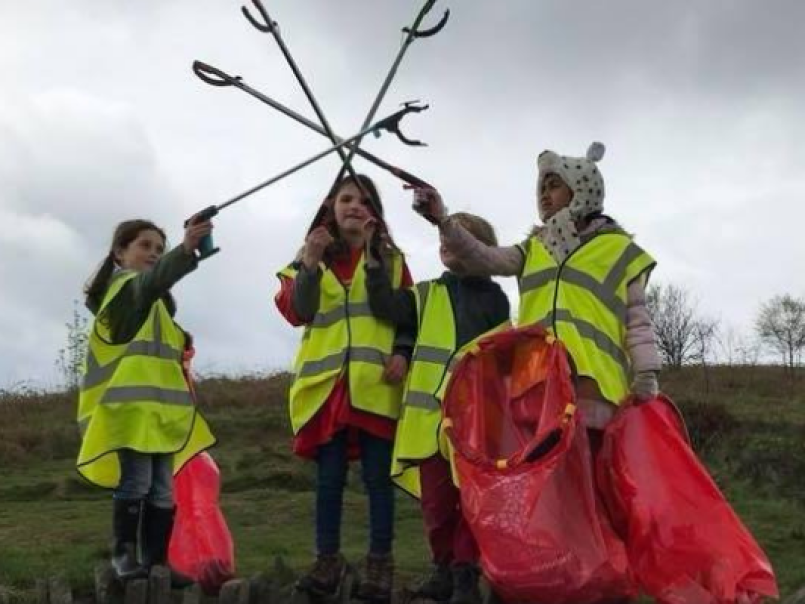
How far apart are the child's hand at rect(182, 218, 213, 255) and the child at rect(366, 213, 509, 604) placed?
2.27ft

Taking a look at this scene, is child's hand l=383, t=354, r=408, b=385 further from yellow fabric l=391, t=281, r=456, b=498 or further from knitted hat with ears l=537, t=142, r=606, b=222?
knitted hat with ears l=537, t=142, r=606, b=222

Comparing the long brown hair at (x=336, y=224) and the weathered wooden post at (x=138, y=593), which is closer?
the weathered wooden post at (x=138, y=593)

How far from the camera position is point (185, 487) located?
18.1 ft

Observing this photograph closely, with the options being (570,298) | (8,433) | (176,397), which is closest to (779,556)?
(570,298)

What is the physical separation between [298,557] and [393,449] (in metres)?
1.88

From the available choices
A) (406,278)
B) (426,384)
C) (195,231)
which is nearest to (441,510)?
(426,384)

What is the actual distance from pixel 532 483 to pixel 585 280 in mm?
902

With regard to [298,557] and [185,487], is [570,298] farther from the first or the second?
[298,557]

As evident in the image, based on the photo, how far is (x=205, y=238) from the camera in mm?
4605

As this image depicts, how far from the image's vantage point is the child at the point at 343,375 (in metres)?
4.59

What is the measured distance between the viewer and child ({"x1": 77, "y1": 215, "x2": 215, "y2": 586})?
192 inches

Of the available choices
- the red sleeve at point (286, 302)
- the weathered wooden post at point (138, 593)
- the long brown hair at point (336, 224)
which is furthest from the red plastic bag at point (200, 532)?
the long brown hair at point (336, 224)

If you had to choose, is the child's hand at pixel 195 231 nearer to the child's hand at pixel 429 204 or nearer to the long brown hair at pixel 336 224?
the long brown hair at pixel 336 224

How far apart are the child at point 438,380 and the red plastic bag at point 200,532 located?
3.17ft
